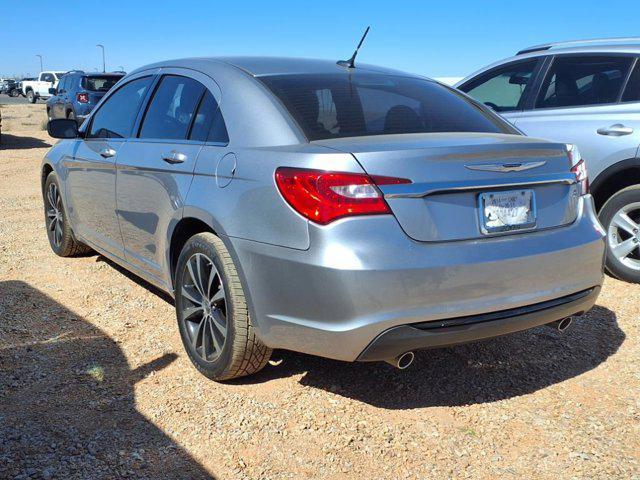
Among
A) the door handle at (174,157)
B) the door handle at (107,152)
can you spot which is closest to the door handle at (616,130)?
the door handle at (174,157)

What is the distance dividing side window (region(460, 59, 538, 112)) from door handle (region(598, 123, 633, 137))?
91 cm

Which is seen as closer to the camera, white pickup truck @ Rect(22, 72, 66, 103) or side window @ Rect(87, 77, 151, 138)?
side window @ Rect(87, 77, 151, 138)

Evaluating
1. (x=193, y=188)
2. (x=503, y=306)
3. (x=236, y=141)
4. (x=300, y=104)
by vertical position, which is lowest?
(x=503, y=306)

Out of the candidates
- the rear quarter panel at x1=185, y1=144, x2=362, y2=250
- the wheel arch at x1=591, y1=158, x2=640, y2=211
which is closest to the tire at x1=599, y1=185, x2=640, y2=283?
the wheel arch at x1=591, y1=158, x2=640, y2=211

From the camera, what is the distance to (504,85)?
6.09 metres

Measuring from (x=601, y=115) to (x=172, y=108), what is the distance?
3.33 meters

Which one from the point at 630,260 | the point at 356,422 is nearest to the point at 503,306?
the point at 356,422

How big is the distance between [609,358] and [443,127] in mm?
1689

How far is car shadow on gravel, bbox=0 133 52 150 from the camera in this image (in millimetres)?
17172

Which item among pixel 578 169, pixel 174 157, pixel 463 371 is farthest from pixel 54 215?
pixel 578 169

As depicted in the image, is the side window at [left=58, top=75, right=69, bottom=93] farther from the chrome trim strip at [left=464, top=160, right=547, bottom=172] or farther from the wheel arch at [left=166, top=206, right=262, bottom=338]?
the chrome trim strip at [left=464, top=160, right=547, bottom=172]

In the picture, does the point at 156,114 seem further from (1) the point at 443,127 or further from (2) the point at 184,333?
(1) the point at 443,127

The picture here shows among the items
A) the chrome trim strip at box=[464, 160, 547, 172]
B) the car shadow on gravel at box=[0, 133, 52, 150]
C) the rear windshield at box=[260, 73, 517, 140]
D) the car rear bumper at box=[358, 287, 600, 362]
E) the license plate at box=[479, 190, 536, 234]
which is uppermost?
the rear windshield at box=[260, 73, 517, 140]

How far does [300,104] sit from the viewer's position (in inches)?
123
